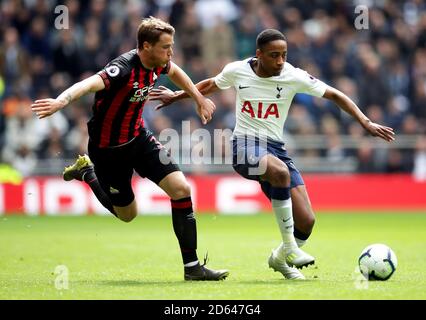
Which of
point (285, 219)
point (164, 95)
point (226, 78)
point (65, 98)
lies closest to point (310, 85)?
point (226, 78)

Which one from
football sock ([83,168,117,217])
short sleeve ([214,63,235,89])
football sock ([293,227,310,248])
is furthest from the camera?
football sock ([83,168,117,217])

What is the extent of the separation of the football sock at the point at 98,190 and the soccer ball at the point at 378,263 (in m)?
2.85

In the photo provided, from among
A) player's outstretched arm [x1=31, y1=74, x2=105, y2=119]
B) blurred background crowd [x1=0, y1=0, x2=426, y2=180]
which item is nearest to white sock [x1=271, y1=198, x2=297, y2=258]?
player's outstretched arm [x1=31, y1=74, x2=105, y2=119]

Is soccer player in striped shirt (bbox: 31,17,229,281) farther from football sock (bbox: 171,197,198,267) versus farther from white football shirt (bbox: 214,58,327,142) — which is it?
white football shirt (bbox: 214,58,327,142)

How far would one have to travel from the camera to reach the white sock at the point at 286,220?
8750 mm

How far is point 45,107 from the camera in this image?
757 cm

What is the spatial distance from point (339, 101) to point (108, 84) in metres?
2.34

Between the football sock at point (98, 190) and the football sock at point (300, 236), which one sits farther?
the football sock at point (98, 190)

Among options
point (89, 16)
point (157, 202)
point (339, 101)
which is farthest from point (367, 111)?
point (339, 101)

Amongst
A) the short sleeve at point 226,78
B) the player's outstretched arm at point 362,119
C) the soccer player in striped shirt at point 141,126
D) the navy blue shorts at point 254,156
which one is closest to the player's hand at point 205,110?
the soccer player in striped shirt at point 141,126

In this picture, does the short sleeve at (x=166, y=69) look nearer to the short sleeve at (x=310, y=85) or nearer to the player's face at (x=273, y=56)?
the player's face at (x=273, y=56)

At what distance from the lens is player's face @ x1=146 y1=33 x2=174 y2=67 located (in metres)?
8.55

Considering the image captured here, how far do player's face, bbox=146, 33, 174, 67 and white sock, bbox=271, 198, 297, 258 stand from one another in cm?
172
